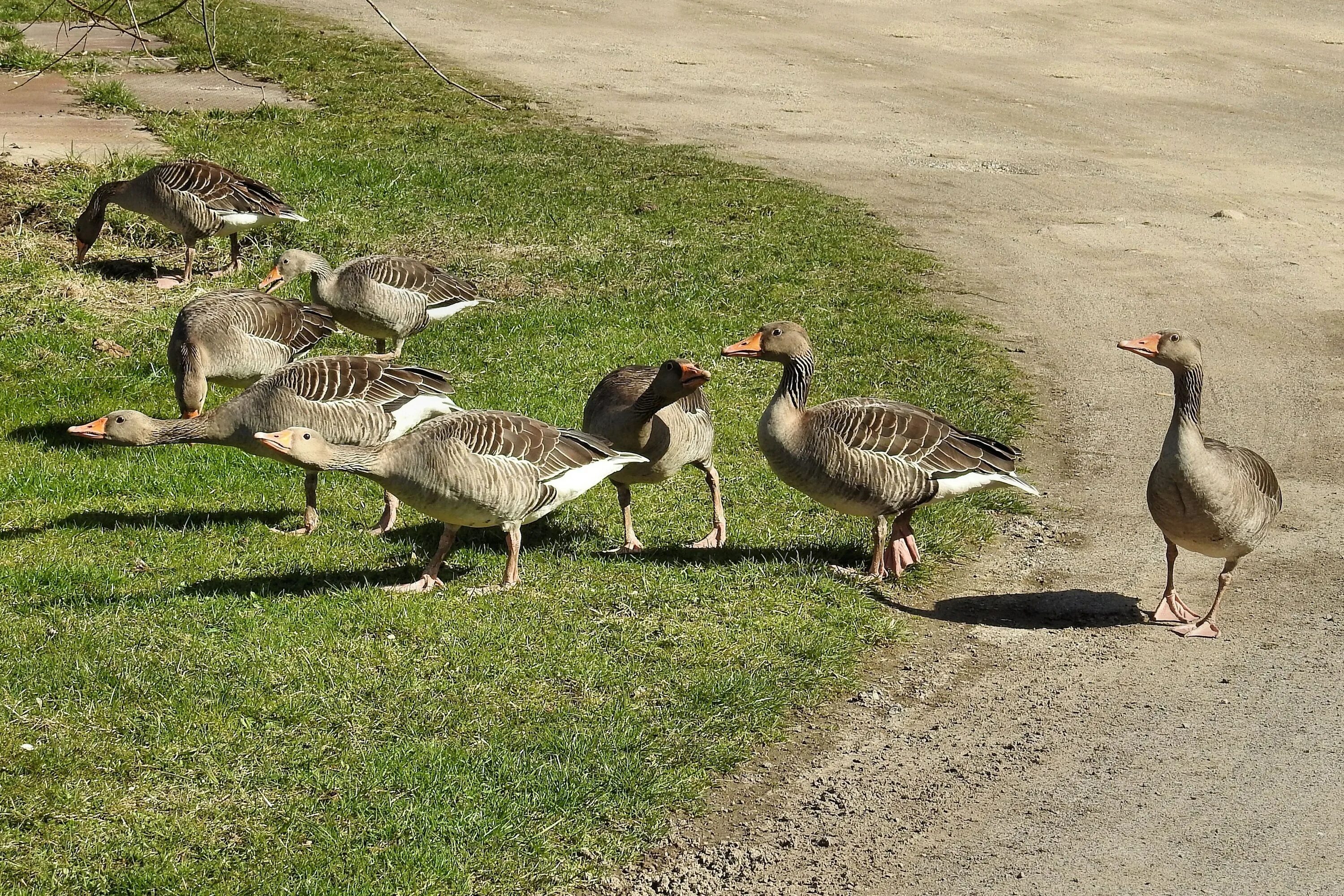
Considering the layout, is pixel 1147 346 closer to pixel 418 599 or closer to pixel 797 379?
pixel 797 379

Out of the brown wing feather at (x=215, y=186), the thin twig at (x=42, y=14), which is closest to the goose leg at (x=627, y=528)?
the thin twig at (x=42, y=14)

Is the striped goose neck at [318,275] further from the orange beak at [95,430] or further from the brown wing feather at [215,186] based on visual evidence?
the orange beak at [95,430]

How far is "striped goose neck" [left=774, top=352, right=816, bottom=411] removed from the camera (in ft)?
25.2

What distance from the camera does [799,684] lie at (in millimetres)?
6504

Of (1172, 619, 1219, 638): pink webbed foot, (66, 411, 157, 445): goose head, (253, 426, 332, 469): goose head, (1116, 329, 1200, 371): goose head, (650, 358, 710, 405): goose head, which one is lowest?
(1172, 619, 1219, 638): pink webbed foot

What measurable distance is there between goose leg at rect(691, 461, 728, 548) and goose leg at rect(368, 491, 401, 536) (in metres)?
1.85

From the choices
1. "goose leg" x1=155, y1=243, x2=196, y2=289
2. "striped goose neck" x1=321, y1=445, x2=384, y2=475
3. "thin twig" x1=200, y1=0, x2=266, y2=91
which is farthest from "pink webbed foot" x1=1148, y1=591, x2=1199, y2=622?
"goose leg" x1=155, y1=243, x2=196, y2=289

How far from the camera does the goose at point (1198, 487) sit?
6.74 m

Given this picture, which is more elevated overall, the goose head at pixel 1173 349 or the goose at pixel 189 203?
the goose head at pixel 1173 349

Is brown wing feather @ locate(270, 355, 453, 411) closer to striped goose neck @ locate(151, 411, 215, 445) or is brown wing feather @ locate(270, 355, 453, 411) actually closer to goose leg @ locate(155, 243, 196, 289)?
striped goose neck @ locate(151, 411, 215, 445)

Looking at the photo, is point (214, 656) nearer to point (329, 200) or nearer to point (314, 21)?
point (329, 200)

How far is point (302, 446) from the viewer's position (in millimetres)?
6672

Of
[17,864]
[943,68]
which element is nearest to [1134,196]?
[943,68]

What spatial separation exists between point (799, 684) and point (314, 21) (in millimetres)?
22616
